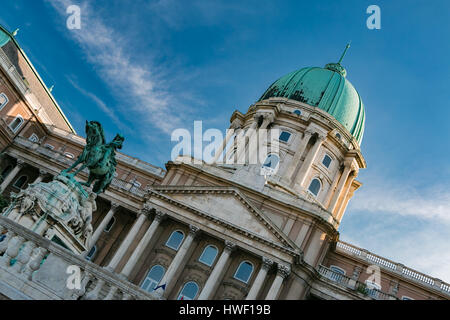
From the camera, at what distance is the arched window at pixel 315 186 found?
45.7 metres

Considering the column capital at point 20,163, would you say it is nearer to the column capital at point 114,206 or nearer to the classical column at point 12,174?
the classical column at point 12,174

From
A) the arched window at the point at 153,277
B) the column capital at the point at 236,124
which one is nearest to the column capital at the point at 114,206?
the arched window at the point at 153,277

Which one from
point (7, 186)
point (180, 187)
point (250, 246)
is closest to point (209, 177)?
point (180, 187)

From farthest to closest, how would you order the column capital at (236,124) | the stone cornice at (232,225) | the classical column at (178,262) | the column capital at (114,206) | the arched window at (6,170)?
the column capital at (236,124) < the arched window at (6,170) < the column capital at (114,206) < the classical column at (178,262) < the stone cornice at (232,225)

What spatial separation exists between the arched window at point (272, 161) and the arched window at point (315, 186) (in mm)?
4413

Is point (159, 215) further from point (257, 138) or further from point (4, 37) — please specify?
point (4, 37)

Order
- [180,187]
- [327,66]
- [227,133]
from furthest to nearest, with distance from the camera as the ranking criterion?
[327,66]
[227,133]
[180,187]

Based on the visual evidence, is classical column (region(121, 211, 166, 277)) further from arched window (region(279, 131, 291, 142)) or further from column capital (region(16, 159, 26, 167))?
column capital (region(16, 159, 26, 167))

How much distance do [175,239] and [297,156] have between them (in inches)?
662

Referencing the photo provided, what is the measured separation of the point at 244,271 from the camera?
33375 mm

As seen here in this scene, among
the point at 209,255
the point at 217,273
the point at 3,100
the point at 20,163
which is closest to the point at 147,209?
the point at 209,255

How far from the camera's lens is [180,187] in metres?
34.8

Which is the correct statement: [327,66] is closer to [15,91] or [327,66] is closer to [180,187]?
[180,187]

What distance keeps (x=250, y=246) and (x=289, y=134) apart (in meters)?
18.9
